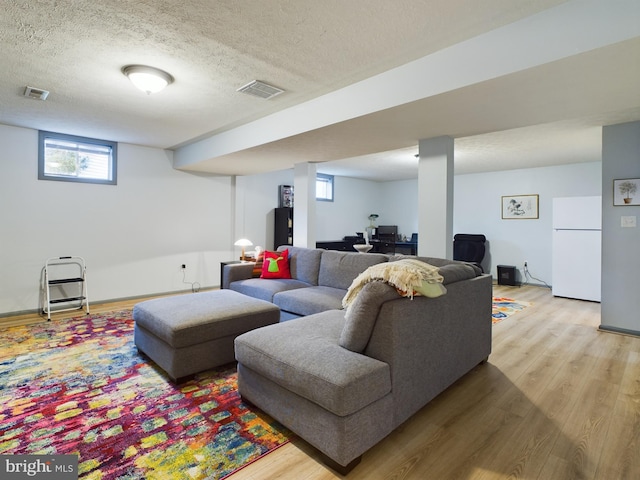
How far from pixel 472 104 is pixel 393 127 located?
0.79 meters

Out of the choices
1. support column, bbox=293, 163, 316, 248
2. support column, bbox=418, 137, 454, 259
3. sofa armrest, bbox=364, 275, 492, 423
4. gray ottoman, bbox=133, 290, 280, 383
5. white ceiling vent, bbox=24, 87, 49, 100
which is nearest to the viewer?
sofa armrest, bbox=364, 275, 492, 423

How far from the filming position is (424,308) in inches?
76.9

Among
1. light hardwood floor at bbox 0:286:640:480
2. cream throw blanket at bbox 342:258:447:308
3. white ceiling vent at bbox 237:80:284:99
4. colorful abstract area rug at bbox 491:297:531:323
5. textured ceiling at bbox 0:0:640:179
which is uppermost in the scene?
white ceiling vent at bbox 237:80:284:99

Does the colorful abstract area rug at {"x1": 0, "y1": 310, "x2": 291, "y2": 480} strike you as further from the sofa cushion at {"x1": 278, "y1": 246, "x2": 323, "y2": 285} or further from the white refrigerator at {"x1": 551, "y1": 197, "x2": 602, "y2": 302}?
the white refrigerator at {"x1": 551, "y1": 197, "x2": 602, "y2": 302}

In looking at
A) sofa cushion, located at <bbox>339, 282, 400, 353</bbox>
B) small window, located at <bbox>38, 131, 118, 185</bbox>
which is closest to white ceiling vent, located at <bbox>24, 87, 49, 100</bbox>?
small window, located at <bbox>38, 131, 118, 185</bbox>

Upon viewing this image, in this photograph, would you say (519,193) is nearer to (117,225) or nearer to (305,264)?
(305,264)

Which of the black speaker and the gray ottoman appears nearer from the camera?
the gray ottoman

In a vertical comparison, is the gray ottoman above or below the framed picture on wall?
below

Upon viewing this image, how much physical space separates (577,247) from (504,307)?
5.77ft

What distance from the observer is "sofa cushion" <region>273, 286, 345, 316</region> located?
3156 mm

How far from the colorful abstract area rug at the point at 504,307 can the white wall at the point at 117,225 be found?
460 centimetres

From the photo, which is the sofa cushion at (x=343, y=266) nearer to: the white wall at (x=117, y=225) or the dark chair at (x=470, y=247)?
the white wall at (x=117, y=225)

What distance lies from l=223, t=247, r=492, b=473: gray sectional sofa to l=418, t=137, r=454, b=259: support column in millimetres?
1029

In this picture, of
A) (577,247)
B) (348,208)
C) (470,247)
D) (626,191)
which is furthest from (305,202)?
(577,247)
